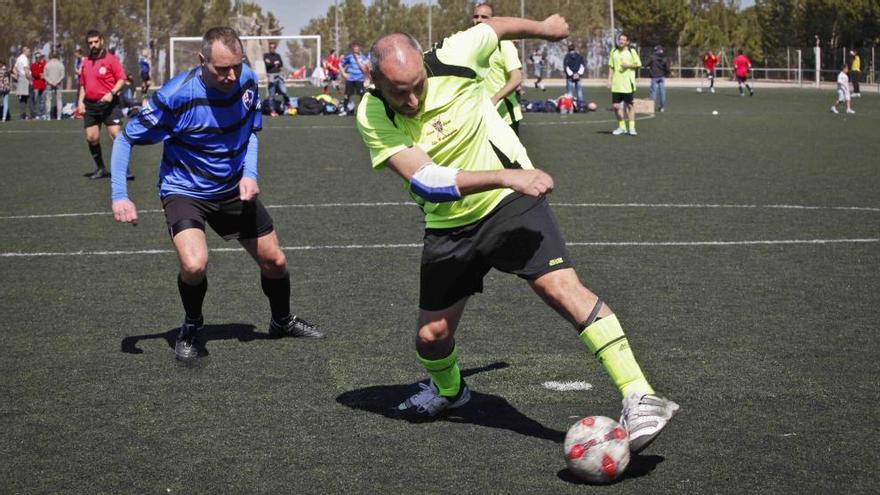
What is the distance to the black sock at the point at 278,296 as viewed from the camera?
8.77 m

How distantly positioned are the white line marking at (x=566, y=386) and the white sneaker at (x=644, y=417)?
1.38m

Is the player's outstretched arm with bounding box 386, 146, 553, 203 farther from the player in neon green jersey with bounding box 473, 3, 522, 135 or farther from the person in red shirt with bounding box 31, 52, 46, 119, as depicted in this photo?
the person in red shirt with bounding box 31, 52, 46, 119

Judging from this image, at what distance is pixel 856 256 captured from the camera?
38.9 ft

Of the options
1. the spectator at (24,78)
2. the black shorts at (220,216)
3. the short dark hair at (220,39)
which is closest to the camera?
the short dark hair at (220,39)

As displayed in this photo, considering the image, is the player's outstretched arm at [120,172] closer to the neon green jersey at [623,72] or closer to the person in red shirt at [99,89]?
the person in red shirt at [99,89]

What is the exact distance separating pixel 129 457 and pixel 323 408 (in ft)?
4.06

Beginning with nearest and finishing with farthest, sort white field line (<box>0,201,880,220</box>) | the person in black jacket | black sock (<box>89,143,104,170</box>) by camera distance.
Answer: white field line (<box>0,201,880,220</box>), black sock (<box>89,143,104,170</box>), the person in black jacket

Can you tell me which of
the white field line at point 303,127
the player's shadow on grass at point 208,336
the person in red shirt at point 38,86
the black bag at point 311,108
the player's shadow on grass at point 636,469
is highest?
the person in red shirt at point 38,86

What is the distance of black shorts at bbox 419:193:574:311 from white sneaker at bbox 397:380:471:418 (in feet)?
2.11

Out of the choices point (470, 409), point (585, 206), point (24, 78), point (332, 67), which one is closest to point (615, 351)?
point (470, 409)

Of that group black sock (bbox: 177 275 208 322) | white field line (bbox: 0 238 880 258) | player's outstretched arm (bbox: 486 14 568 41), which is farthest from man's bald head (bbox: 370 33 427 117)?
white field line (bbox: 0 238 880 258)

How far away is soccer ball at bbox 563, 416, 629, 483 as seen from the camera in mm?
5656

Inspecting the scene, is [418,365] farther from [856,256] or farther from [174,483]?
[856,256]

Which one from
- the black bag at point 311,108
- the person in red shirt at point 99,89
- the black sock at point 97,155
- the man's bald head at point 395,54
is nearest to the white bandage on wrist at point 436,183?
the man's bald head at point 395,54
